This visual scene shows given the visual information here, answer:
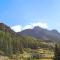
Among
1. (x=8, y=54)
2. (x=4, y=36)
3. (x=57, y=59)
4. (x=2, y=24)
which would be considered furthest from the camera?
(x=2, y=24)

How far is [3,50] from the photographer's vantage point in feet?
335

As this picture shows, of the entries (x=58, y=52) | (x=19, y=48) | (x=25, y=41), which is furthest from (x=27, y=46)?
(x=58, y=52)

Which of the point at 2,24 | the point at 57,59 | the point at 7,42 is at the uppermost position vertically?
the point at 2,24

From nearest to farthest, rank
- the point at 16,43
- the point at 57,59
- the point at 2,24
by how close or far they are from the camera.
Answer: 1. the point at 57,59
2. the point at 16,43
3. the point at 2,24

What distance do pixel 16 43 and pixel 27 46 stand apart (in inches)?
997

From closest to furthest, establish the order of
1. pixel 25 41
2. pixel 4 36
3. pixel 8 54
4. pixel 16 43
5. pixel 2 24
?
1. pixel 8 54
2. pixel 4 36
3. pixel 16 43
4. pixel 25 41
5. pixel 2 24

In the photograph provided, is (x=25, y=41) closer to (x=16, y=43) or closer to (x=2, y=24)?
(x=16, y=43)

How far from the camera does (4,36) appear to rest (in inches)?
4264

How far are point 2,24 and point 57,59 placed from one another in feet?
441

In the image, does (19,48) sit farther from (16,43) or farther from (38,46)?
(38,46)

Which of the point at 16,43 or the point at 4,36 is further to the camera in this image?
the point at 16,43

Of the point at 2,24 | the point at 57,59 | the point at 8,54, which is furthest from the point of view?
the point at 2,24

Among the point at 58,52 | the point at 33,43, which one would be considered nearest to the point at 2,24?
the point at 33,43

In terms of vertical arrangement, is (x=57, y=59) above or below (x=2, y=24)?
below
